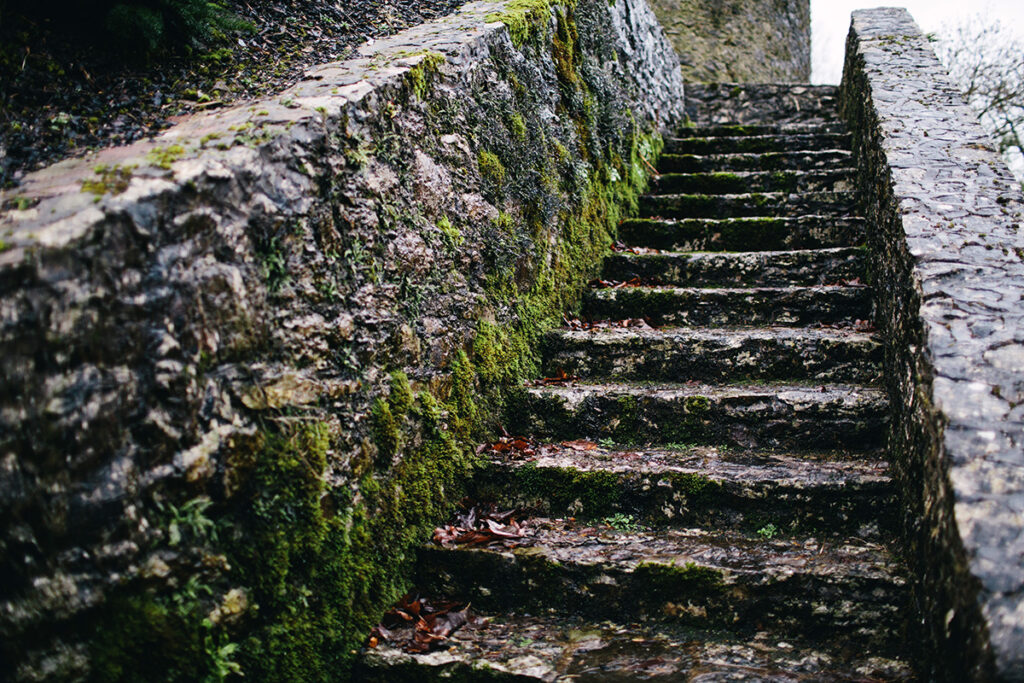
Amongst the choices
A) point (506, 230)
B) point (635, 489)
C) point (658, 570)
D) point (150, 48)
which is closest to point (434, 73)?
point (506, 230)

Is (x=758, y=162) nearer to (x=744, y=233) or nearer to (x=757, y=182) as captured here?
(x=757, y=182)

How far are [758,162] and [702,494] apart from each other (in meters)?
3.37

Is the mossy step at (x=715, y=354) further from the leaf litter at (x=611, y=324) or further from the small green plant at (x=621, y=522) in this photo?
the small green plant at (x=621, y=522)

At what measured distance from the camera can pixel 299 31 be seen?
109 inches

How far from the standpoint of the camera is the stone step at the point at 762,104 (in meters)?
6.10

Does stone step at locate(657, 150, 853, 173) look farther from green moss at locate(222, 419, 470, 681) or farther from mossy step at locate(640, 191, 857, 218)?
green moss at locate(222, 419, 470, 681)

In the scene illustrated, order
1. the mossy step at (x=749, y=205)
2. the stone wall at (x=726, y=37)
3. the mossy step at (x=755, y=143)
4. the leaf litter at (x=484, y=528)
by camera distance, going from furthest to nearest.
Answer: the stone wall at (x=726, y=37)
the mossy step at (x=755, y=143)
the mossy step at (x=749, y=205)
the leaf litter at (x=484, y=528)

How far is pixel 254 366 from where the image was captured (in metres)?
1.60

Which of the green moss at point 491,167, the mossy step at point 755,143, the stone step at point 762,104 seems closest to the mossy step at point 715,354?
the green moss at point 491,167

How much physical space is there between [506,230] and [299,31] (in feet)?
4.13

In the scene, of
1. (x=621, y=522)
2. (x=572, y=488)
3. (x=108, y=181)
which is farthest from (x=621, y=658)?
(x=108, y=181)

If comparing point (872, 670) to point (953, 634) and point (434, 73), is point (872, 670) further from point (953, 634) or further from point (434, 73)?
point (434, 73)

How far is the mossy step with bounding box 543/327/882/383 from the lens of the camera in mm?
2830

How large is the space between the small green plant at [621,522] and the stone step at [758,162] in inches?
136
